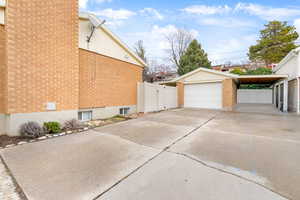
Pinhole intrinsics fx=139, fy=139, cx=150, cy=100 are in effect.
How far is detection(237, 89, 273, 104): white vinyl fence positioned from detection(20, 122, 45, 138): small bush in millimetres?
21854

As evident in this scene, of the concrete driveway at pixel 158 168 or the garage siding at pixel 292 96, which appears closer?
the concrete driveway at pixel 158 168

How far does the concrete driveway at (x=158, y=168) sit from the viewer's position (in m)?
1.88

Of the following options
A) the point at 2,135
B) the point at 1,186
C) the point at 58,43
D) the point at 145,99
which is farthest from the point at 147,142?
the point at 145,99

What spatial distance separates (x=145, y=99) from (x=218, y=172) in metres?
7.31

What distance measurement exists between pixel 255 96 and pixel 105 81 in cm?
1992

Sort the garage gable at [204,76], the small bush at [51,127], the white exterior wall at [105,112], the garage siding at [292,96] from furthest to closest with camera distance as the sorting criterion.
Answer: the garage gable at [204,76] → the garage siding at [292,96] → the white exterior wall at [105,112] → the small bush at [51,127]

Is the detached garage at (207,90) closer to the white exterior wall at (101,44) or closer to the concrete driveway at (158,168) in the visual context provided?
the white exterior wall at (101,44)

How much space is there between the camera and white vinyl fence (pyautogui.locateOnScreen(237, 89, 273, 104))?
18172 mm

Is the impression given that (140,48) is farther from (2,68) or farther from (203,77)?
(2,68)

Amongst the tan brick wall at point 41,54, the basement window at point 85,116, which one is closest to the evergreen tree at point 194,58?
the basement window at point 85,116

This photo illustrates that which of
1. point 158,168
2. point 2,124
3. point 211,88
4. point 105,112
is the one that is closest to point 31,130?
point 2,124

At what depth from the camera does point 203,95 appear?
12.2m

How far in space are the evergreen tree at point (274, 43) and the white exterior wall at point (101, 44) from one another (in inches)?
884

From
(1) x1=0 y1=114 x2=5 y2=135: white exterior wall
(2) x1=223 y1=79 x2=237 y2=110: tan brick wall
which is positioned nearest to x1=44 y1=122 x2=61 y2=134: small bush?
(1) x1=0 y1=114 x2=5 y2=135: white exterior wall
